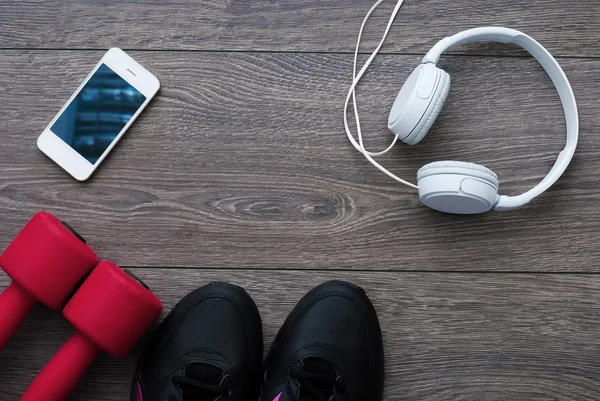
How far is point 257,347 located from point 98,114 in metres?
0.40

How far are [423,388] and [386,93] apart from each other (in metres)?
0.41

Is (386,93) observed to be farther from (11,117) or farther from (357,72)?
(11,117)

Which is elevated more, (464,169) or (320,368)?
(464,169)

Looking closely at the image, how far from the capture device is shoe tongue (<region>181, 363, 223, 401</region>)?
2.28ft

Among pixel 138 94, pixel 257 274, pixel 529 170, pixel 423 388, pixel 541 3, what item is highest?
pixel 541 3

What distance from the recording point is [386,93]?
0.75 metres

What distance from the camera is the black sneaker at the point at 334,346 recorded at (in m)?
0.70

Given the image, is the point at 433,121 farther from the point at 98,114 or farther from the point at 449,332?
the point at 98,114

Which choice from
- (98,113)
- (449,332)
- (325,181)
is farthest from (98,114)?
(449,332)

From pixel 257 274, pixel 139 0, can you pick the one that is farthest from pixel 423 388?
pixel 139 0

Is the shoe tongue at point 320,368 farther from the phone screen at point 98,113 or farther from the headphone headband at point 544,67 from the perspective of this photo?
the phone screen at point 98,113

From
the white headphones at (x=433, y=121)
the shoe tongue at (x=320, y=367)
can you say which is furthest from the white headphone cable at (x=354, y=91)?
the shoe tongue at (x=320, y=367)

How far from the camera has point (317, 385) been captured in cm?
70

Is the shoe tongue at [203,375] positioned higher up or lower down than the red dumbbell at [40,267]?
lower down
